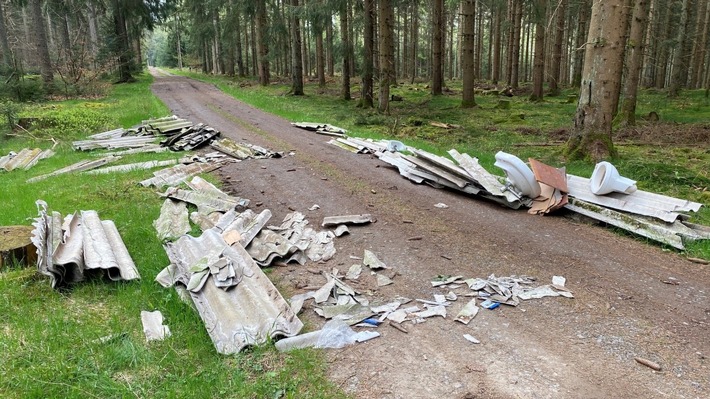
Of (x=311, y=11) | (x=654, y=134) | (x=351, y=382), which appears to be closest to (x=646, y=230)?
(x=351, y=382)

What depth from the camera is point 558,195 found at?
7.04 meters

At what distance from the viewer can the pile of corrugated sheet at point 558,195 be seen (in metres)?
5.94

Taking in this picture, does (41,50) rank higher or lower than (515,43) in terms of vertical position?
lower

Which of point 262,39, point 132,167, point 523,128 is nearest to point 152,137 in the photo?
point 132,167

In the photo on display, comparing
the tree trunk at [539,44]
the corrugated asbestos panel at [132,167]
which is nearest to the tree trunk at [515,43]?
the tree trunk at [539,44]

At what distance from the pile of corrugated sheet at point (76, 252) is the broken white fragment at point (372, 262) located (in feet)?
8.30

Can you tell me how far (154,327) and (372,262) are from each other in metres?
2.37

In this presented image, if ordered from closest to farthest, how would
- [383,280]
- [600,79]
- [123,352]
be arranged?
[123,352] → [383,280] → [600,79]

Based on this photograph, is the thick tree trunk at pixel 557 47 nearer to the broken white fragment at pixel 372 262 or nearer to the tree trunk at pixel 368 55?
the tree trunk at pixel 368 55

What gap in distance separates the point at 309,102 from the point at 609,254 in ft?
59.2

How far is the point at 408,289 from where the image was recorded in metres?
A: 4.64

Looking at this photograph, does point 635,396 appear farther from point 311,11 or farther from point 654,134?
point 311,11

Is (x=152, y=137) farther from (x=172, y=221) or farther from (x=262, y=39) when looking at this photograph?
(x=262, y=39)

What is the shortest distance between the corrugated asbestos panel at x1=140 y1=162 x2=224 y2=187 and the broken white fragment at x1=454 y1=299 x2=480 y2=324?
6443mm
